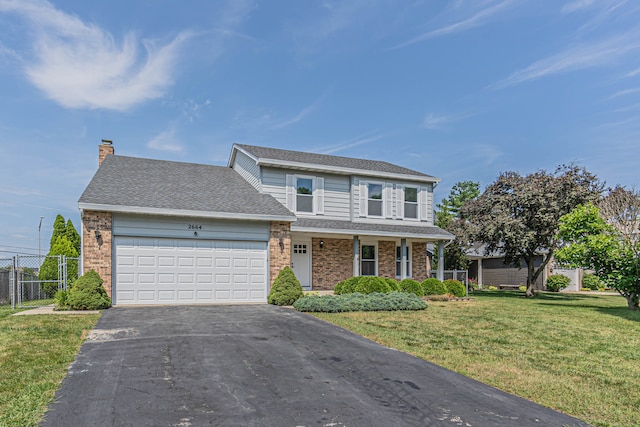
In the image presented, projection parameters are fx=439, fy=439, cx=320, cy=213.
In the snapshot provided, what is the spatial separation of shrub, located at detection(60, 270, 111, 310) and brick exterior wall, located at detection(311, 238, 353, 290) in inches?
362

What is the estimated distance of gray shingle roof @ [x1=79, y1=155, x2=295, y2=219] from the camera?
48.4 feet

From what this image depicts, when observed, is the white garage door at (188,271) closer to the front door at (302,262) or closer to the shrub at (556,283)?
the front door at (302,262)

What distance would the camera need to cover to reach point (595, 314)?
48.9ft

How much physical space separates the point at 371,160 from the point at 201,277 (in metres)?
12.7

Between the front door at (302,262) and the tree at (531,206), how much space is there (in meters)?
9.27

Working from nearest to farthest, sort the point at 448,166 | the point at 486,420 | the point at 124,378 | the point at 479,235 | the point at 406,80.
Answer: the point at 486,420
the point at 124,378
the point at 406,80
the point at 479,235
the point at 448,166

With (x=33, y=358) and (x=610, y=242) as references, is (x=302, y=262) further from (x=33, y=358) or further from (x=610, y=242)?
(x=33, y=358)

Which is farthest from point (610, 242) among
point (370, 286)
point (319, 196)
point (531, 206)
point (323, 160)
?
point (323, 160)

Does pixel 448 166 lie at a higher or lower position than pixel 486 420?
higher

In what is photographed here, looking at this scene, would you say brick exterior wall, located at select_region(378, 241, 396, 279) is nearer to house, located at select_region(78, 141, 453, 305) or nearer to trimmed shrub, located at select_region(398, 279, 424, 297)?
house, located at select_region(78, 141, 453, 305)

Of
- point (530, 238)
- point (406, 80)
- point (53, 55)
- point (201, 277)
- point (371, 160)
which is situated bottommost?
point (201, 277)

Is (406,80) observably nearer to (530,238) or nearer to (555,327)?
(530,238)

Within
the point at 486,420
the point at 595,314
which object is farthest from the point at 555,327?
the point at 486,420

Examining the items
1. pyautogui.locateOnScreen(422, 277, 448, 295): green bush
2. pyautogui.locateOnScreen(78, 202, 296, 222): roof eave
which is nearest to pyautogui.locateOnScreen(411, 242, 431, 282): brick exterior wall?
pyautogui.locateOnScreen(422, 277, 448, 295): green bush
